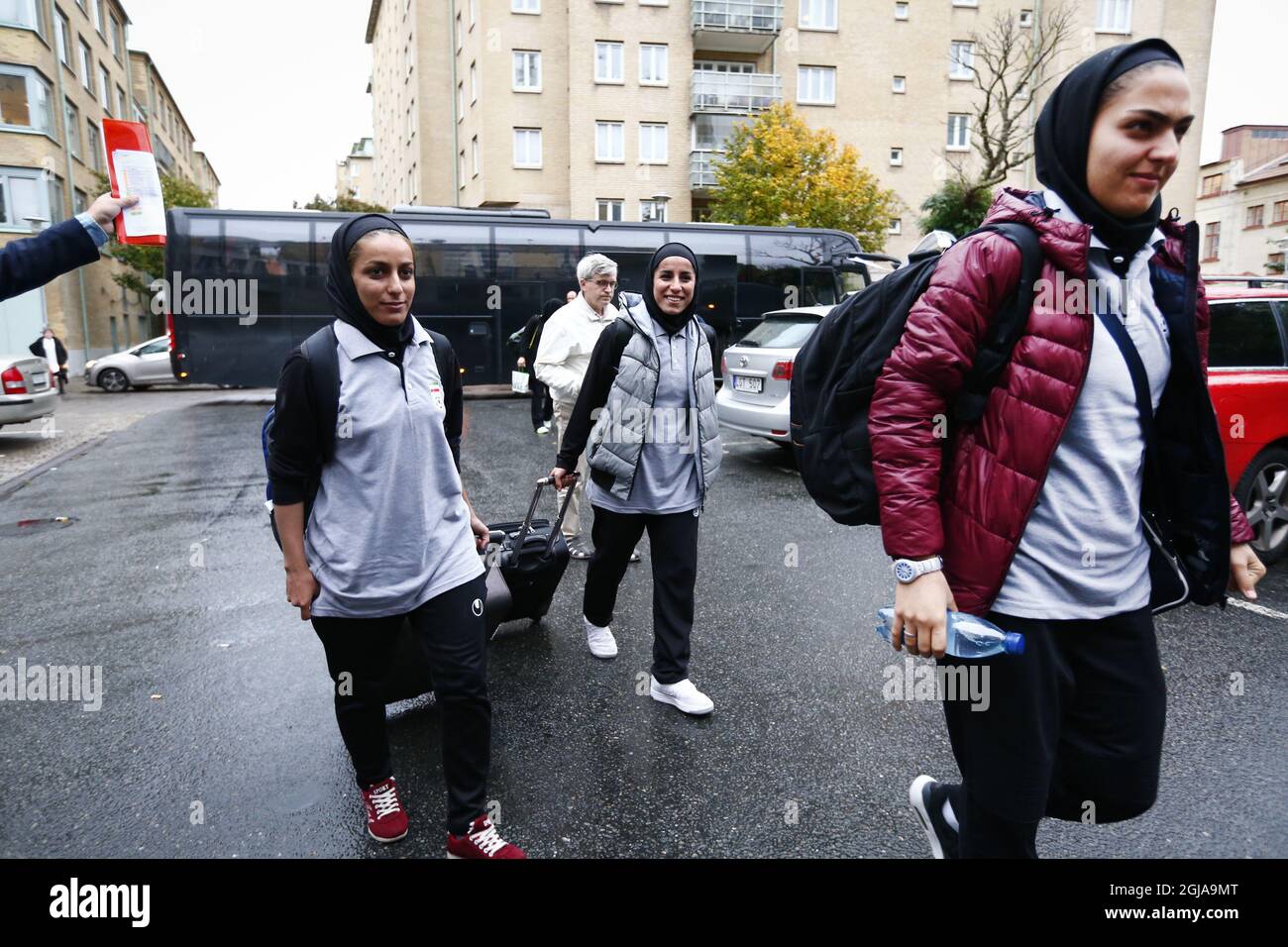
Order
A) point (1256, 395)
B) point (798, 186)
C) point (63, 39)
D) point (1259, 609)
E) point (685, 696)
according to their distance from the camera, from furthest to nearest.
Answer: point (63, 39), point (798, 186), point (1256, 395), point (1259, 609), point (685, 696)

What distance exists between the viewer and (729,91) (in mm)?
32875

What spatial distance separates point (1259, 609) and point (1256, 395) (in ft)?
4.96

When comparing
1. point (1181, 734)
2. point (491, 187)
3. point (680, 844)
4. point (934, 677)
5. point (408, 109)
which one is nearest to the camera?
point (680, 844)

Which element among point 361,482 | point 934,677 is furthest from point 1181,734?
point 361,482

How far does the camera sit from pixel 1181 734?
342 centimetres

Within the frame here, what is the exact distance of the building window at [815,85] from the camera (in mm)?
34125

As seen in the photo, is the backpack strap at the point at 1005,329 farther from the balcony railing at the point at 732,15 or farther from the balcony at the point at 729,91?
the balcony railing at the point at 732,15

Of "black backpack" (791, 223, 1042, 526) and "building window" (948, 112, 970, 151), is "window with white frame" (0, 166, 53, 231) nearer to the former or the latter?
"black backpack" (791, 223, 1042, 526)

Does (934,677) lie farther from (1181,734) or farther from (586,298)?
(586,298)

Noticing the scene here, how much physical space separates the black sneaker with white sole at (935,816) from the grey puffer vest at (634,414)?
5.39 ft

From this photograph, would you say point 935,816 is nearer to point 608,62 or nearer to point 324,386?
point 324,386

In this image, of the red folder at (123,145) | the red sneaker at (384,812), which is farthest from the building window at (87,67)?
the red sneaker at (384,812)
